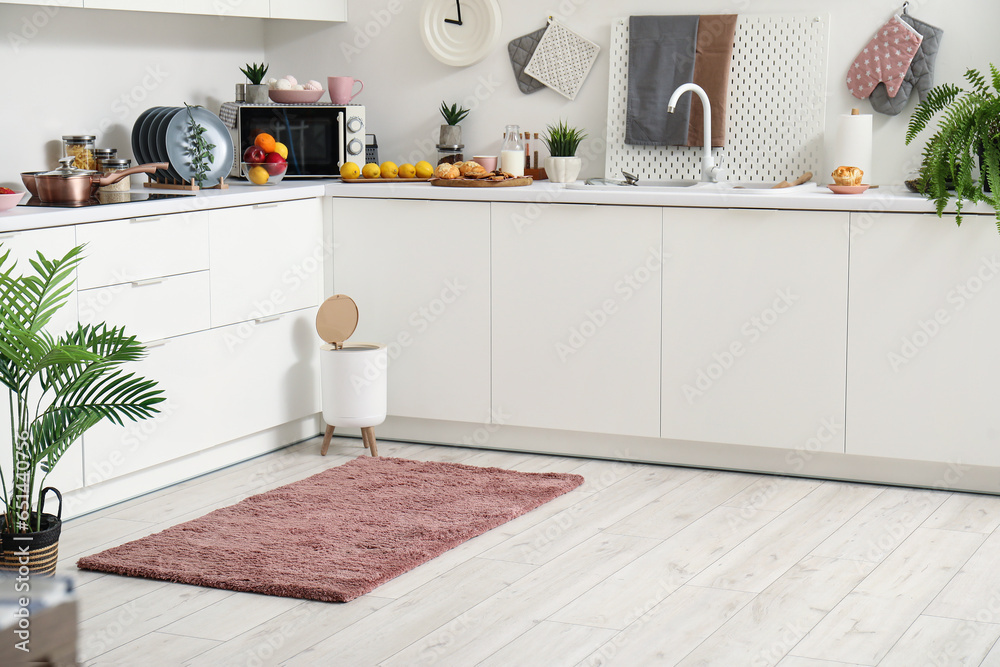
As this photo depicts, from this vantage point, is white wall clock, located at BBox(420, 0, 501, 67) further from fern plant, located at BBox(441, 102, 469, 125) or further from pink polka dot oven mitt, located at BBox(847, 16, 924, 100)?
pink polka dot oven mitt, located at BBox(847, 16, 924, 100)

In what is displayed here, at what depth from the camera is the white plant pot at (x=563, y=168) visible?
421cm

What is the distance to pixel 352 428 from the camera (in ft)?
14.1

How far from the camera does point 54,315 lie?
10.00ft

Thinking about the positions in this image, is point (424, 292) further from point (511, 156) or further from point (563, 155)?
point (563, 155)

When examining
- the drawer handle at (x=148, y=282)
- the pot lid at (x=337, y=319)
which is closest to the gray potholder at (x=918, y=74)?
the pot lid at (x=337, y=319)

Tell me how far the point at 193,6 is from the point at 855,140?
2.18m

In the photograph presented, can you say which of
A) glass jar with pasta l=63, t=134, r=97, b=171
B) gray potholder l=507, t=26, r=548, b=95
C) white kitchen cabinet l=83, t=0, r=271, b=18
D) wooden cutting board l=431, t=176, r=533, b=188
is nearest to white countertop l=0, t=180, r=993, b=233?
wooden cutting board l=431, t=176, r=533, b=188

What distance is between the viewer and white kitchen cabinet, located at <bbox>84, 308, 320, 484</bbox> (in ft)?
11.0

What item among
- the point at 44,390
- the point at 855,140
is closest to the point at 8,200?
the point at 44,390

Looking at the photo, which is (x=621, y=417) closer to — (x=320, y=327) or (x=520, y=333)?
(x=520, y=333)

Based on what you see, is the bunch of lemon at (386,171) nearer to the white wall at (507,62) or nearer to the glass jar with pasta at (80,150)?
the white wall at (507,62)

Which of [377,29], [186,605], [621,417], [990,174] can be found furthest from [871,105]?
[186,605]

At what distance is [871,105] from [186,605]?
106 inches

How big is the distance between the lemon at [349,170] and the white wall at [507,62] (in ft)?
1.68
